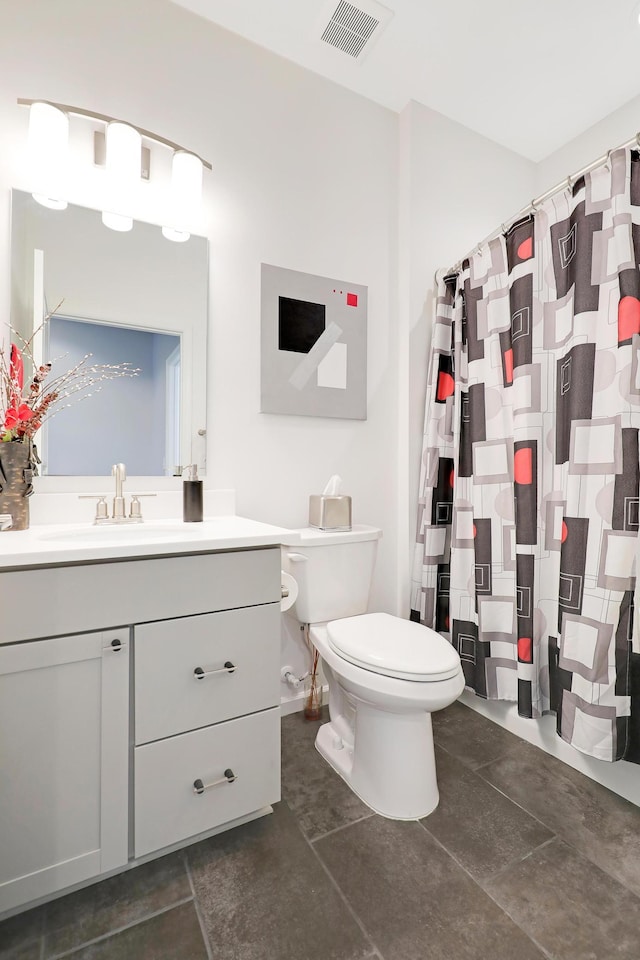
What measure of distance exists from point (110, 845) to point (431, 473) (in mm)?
1578

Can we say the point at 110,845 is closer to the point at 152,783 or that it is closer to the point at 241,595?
the point at 152,783

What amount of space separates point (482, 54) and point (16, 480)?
7.53ft

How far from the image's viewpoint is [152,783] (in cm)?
108

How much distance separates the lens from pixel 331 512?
5.67 feet

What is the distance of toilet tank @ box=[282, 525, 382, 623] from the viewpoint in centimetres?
162

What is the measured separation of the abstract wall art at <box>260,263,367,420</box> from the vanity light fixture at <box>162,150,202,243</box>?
1.06 feet

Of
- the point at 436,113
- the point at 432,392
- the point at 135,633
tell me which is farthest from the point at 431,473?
A: the point at 436,113

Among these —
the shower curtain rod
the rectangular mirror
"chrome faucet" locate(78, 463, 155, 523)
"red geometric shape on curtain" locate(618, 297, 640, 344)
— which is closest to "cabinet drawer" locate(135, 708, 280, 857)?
"chrome faucet" locate(78, 463, 155, 523)

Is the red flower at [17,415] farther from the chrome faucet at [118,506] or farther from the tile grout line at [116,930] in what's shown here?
the tile grout line at [116,930]

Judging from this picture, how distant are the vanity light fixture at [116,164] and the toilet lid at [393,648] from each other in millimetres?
1454

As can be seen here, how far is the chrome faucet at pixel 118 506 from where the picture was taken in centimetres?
141

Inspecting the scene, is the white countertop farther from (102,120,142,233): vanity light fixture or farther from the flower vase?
(102,120,142,233): vanity light fixture

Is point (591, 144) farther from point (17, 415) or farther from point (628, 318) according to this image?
point (17, 415)

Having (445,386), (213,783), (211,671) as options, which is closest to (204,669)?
(211,671)
